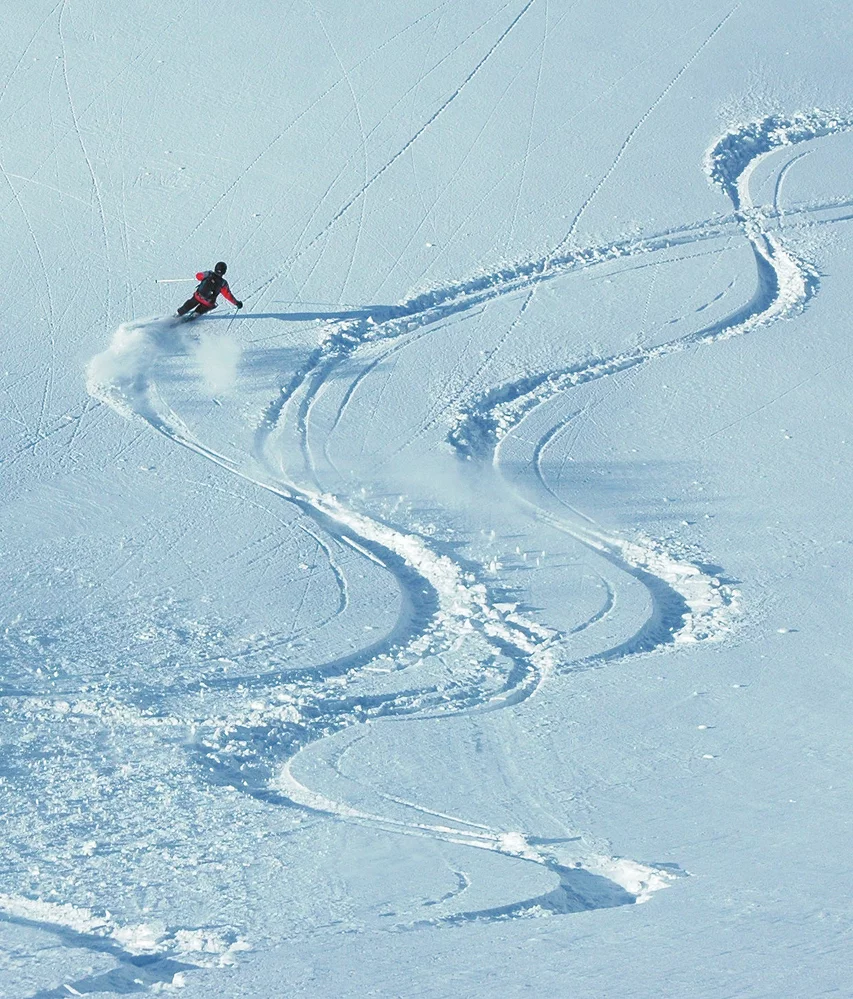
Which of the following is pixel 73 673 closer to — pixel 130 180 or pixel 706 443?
pixel 706 443

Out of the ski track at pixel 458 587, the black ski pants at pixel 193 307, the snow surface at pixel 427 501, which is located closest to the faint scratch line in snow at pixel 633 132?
the snow surface at pixel 427 501

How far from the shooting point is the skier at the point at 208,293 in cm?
1045

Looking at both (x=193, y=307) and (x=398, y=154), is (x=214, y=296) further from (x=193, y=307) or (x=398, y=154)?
(x=398, y=154)

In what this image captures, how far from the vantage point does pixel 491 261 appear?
1174 cm

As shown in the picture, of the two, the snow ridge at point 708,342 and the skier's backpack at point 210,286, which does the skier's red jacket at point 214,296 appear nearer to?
the skier's backpack at point 210,286

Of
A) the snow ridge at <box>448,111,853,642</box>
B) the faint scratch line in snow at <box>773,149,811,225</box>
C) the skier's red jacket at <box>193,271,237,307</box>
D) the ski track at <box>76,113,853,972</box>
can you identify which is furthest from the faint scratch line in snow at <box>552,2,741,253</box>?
the skier's red jacket at <box>193,271,237,307</box>

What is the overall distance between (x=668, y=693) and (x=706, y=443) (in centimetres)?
317

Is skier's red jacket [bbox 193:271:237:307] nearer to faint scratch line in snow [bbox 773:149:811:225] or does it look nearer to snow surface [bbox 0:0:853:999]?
snow surface [bbox 0:0:853:999]

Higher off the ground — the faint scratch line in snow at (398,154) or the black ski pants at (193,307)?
the faint scratch line in snow at (398,154)

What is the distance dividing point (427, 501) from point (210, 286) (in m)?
2.97

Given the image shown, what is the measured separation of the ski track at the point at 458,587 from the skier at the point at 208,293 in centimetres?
30

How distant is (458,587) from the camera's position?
8289 mm

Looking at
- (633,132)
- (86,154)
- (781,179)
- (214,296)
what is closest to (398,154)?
(633,132)

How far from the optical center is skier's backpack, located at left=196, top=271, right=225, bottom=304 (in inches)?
412
